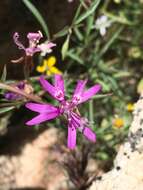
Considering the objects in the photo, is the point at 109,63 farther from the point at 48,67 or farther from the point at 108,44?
the point at 48,67

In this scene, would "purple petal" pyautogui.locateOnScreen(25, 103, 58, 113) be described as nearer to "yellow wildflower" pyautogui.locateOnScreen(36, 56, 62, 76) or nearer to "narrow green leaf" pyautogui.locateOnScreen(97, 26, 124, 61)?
"yellow wildflower" pyautogui.locateOnScreen(36, 56, 62, 76)

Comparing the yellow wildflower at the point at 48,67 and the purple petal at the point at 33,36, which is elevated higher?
the purple petal at the point at 33,36

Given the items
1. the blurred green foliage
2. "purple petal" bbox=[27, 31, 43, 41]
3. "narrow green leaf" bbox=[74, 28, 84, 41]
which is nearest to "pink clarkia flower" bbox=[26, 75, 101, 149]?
"purple petal" bbox=[27, 31, 43, 41]

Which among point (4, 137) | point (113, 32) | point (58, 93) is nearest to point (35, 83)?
point (4, 137)

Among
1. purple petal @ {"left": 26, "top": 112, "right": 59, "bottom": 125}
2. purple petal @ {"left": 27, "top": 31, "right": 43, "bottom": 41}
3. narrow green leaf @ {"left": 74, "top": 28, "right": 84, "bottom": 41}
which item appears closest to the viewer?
purple petal @ {"left": 26, "top": 112, "right": 59, "bottom": 125}

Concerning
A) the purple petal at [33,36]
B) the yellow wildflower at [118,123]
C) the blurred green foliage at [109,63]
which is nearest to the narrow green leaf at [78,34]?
the blurred green foliage at [109,63]

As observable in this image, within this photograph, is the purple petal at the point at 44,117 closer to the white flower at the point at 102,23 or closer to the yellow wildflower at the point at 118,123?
the yellow wildflower at the point at 118,123

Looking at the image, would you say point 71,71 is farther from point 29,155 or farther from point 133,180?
point 133,180

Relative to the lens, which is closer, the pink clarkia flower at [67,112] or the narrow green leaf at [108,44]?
the pink clarkia flower at [67,112]

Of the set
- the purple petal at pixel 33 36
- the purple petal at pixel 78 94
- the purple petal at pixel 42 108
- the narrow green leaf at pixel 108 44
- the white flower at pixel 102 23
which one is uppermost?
the white flower at pixel 102 23

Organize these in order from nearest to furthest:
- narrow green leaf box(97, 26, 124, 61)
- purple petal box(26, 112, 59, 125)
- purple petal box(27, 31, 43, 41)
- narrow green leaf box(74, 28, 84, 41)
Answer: purple petal box(26, 112, 59, 125) < purple petal box(27, 31, 43, 41) < narrow green leaf box(74, 28, 84, 41) < narrow green leaf box(97, 26, 124, 61)

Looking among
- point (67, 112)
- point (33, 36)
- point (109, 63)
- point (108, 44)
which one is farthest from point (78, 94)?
point (109, 63)
